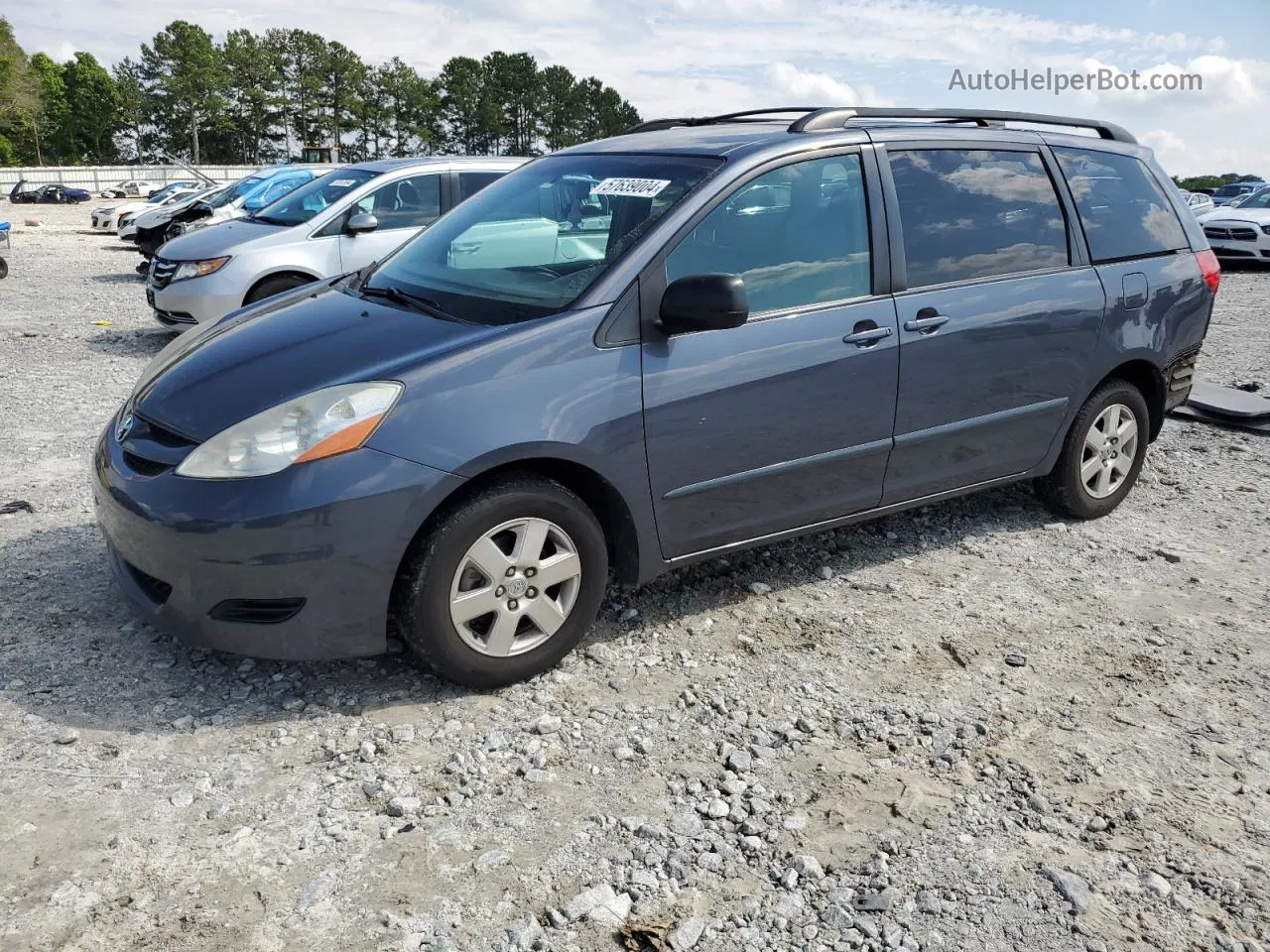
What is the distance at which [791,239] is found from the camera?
13.7 ft

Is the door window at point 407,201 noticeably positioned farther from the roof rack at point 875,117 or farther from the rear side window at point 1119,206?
the rear side window at point 1119,206

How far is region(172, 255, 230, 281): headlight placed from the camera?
9727 millimetres

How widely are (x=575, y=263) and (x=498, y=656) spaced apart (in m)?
1.43

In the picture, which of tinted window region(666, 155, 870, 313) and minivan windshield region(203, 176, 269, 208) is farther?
minivan windshield region(203, 176, 269, 208)

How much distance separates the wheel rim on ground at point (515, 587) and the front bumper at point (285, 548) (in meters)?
0.24

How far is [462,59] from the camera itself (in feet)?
368

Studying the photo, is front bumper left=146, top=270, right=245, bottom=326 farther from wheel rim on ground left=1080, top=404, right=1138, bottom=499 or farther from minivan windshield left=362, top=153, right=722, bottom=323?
wheel rim on ground left=1080, top=404, right=1138, bottom=499

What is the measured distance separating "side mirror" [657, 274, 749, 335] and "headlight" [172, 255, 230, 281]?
7189 millimetres

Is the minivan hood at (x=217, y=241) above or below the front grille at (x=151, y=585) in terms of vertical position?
above

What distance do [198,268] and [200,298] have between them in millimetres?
331

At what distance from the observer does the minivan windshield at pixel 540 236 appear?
3.90 m

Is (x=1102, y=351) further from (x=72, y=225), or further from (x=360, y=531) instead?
(x=72, y=225)

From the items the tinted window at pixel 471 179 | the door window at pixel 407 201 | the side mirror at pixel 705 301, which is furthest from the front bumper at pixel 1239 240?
the side mirror at pixel 705 301

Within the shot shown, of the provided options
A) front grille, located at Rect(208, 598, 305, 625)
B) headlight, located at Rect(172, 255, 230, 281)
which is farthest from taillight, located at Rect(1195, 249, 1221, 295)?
headlight, located at Rect(172, 255, 230, 281)
